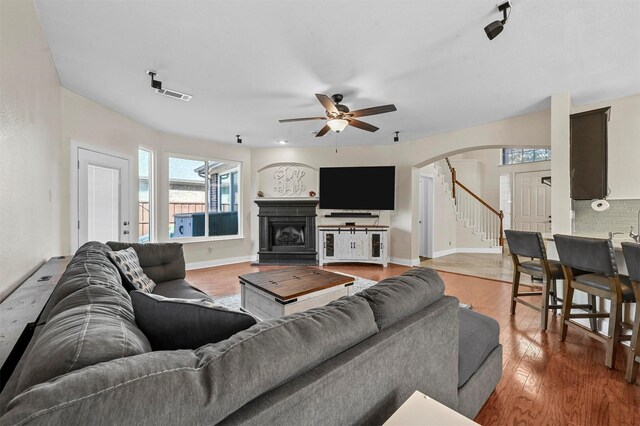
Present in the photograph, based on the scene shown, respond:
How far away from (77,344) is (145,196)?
5003 mm

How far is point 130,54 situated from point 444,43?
2.72 m

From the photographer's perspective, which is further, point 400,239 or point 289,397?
point 400,239

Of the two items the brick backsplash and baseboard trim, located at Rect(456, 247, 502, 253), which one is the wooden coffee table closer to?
the brick backsplash

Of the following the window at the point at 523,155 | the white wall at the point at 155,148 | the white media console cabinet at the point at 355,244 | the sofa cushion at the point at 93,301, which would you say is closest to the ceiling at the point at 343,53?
the white wall at the point at 155,148

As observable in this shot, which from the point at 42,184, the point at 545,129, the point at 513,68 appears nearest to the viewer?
the point at 42,184

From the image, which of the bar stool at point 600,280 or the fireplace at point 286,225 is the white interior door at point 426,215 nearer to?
the fireplace at point 286,225

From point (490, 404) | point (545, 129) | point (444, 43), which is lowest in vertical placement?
point (490, 404)

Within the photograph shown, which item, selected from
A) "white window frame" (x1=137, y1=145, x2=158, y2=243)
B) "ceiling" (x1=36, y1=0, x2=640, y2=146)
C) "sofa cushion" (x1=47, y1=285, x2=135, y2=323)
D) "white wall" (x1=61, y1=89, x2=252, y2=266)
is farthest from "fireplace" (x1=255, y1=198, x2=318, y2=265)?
"sofa cushion" (x1=47, y1=285, x2=135, y2=323)

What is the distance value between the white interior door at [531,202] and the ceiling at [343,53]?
4.37 metres

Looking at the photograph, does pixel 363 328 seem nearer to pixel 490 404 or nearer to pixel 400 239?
pixel 490 404

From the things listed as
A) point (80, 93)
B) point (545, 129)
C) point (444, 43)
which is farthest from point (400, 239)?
point (80, 93)

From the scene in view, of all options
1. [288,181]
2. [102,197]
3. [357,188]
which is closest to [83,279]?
[102,197]

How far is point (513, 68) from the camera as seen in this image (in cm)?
273

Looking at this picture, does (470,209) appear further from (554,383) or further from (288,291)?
(288,291)
